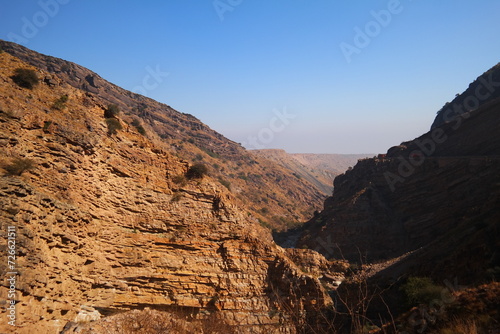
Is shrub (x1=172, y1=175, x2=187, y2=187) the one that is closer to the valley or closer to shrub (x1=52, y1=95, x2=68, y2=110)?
the valley

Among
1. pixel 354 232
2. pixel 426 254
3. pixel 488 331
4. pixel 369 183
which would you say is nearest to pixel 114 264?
pixel 488 331

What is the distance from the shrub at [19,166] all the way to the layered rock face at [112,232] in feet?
0.21

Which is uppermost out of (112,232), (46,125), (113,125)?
(113,125)

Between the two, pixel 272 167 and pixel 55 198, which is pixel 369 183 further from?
pixel 272 167

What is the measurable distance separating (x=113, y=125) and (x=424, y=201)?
3307cm

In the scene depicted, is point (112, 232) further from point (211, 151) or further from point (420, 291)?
point (211, 151)

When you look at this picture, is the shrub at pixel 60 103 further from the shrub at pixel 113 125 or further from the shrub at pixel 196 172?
the shrub at pixel 196 172

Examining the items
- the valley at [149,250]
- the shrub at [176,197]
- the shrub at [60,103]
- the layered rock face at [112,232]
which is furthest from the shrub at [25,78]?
the shrub at [176,197]

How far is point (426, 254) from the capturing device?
821 inches

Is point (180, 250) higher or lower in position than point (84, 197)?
lower

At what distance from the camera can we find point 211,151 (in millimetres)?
69375

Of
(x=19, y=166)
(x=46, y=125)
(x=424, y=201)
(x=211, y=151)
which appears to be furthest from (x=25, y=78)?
(x=211, y=151)

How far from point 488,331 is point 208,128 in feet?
263

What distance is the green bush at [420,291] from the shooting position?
1477 cm
